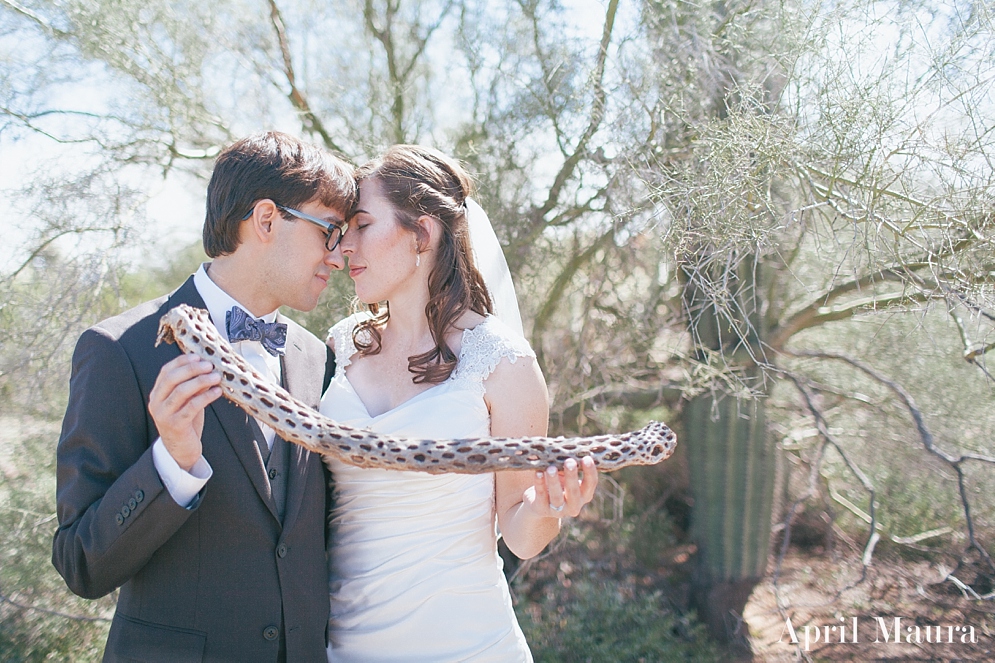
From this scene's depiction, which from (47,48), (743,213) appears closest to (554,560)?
(743,213)

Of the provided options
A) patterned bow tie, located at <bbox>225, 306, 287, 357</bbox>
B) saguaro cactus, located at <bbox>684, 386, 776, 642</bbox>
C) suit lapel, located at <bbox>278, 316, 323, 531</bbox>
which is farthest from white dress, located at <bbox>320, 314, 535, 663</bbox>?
saguaro cactus, located at <bbox>684, 386, 776, 642</bbox>

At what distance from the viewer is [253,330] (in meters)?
2.09

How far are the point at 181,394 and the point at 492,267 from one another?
1.64 m

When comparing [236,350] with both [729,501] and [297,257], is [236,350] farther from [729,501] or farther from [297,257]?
[729,501]

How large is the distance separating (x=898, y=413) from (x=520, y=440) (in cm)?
457

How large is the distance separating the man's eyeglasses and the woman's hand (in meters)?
1.04

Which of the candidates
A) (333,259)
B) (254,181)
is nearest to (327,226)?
(333,259)

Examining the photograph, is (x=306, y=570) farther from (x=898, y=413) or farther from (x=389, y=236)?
(x=898, y=413)

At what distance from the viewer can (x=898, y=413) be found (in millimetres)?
5309

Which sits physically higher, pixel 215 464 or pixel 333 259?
Result: pixel 333 259

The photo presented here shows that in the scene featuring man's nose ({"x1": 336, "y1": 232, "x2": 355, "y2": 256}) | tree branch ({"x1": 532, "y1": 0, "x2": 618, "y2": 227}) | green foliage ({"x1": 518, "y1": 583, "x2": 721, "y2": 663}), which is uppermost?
tree branch ({"x1": 532, "y1": 0, "x2": 618, "y2": 227})

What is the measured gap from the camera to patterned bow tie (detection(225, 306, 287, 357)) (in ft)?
6.82

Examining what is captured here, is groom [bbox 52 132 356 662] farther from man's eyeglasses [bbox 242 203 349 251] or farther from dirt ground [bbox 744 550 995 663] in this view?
→ dirt ground [bbox 744 550 995 663]

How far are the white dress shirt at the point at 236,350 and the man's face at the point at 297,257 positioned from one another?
0.35 ft
